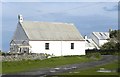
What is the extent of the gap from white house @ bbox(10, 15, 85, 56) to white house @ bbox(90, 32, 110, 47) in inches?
1415

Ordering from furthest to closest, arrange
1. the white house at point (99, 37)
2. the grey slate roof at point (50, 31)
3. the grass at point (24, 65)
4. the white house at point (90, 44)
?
1. the white house at point (99, 37)
2. the white house at point (90, 44)
3. the grey slate roof at point (50, 31)
4. the grass at point (24, 65)

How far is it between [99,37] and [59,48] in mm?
43531

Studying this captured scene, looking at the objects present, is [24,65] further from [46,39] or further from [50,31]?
[50,31]

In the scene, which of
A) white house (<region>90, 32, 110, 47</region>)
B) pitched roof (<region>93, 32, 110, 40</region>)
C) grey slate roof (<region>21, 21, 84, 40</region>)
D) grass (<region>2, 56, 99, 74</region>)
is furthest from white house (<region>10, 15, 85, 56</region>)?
pitched roof (<region>93, 32, 110, 40</region>)

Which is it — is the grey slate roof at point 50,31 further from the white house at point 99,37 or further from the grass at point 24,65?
the white house at point 99,37

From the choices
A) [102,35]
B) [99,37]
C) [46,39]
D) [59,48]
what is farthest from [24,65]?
[102,35]

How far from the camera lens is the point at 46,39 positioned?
62.2m

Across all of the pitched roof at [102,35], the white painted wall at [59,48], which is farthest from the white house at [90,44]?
the white painted wall at [59,48]

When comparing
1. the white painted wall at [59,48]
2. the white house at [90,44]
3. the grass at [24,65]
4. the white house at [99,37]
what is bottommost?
the grass at [24,65]

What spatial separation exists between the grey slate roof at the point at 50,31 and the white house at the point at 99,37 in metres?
34.6

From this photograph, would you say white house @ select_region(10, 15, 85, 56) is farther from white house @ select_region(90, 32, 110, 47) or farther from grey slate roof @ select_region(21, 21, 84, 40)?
white house @ select_region(90, 32, 110, 47)

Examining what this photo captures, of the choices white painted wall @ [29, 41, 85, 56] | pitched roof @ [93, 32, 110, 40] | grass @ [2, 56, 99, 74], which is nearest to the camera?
grass @ [2, 56, 99, 74]

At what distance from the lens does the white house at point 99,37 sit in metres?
104

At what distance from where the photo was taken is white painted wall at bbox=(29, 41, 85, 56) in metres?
60.6
